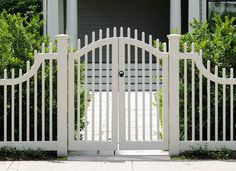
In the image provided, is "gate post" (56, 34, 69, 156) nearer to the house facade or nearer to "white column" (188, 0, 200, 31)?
"white column" (188, 0, 200, 31)

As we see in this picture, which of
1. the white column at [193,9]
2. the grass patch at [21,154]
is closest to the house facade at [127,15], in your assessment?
the white column at [193,9]

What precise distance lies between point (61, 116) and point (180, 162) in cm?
172

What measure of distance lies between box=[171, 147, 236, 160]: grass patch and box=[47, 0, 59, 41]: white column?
412 inches

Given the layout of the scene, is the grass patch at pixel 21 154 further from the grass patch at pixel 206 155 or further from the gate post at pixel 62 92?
the grass patch at pixel 206 155

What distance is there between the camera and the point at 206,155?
320 inches

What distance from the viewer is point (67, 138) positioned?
320 inches

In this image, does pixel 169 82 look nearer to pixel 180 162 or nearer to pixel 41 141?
pixel 180 162

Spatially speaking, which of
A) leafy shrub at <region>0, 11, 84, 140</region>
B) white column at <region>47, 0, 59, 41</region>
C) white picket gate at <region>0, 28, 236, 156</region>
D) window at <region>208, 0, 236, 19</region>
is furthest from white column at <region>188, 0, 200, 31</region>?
white picket gate at <region>0, 28, 236, 156</region>

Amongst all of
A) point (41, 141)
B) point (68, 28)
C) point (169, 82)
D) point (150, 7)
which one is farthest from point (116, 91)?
point (150, 7)

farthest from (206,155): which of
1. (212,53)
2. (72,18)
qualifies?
(72,18)

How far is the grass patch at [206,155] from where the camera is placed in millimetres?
8078

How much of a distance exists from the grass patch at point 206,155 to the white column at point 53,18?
10.5 m
